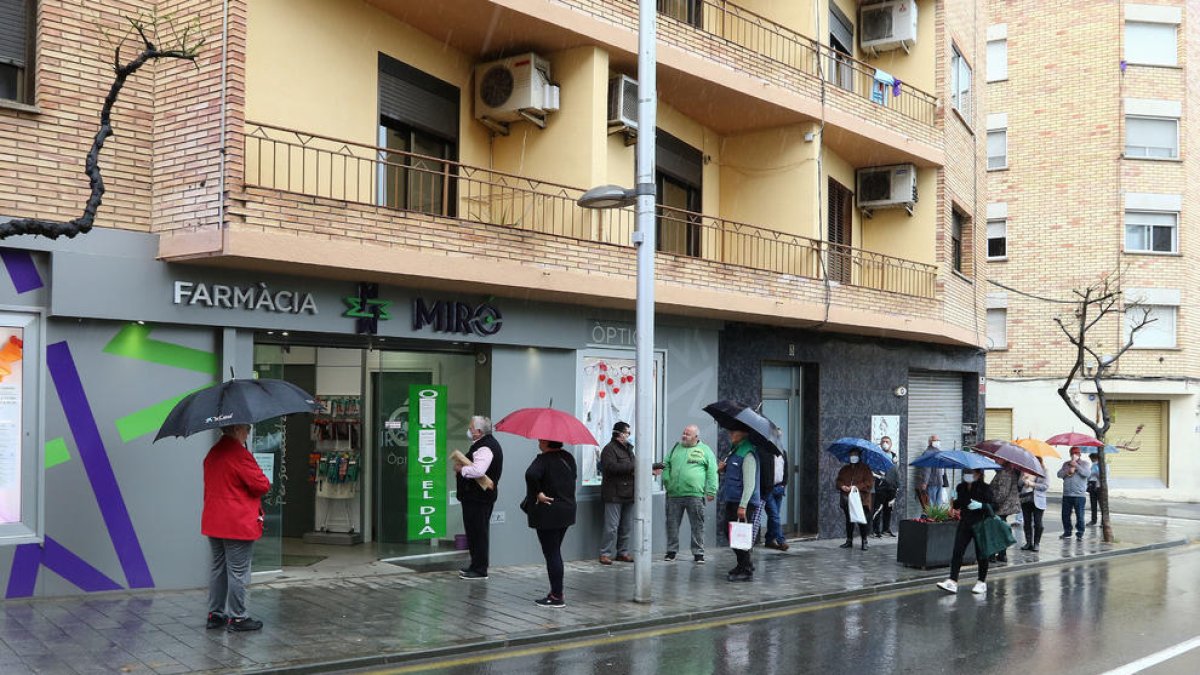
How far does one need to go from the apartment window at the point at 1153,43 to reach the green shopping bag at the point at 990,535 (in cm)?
2392

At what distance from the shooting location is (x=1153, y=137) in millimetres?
31203

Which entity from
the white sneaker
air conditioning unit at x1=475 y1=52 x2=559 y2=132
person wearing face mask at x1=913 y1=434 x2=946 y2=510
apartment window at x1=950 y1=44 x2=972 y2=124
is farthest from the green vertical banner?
apartment window at x1=950 y1=44 x2=972 y2=124

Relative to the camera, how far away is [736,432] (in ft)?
42.3

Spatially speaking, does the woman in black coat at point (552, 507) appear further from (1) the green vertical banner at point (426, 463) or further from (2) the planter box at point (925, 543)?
(2) the planter box at point (925, 543)

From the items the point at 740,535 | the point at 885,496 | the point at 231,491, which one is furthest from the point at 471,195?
the point at 885,496

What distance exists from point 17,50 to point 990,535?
11.3 metres

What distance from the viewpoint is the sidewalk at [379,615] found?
25.3 ft

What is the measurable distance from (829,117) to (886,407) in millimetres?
5763

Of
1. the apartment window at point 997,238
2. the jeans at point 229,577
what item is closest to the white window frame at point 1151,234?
the apartment window at point 997,238

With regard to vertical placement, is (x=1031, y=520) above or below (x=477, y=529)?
below

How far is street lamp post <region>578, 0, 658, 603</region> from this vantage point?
1065 centimetres

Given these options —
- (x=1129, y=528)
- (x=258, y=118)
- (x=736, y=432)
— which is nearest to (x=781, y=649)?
(x=736, y=432)

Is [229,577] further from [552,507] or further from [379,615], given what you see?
[552,507]

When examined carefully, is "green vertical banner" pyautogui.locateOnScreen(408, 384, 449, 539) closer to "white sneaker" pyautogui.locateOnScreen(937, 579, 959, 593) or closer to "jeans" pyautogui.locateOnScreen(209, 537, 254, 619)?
"jeans" pyautogui.locateOnScreen(209, 537, 254, 619)
